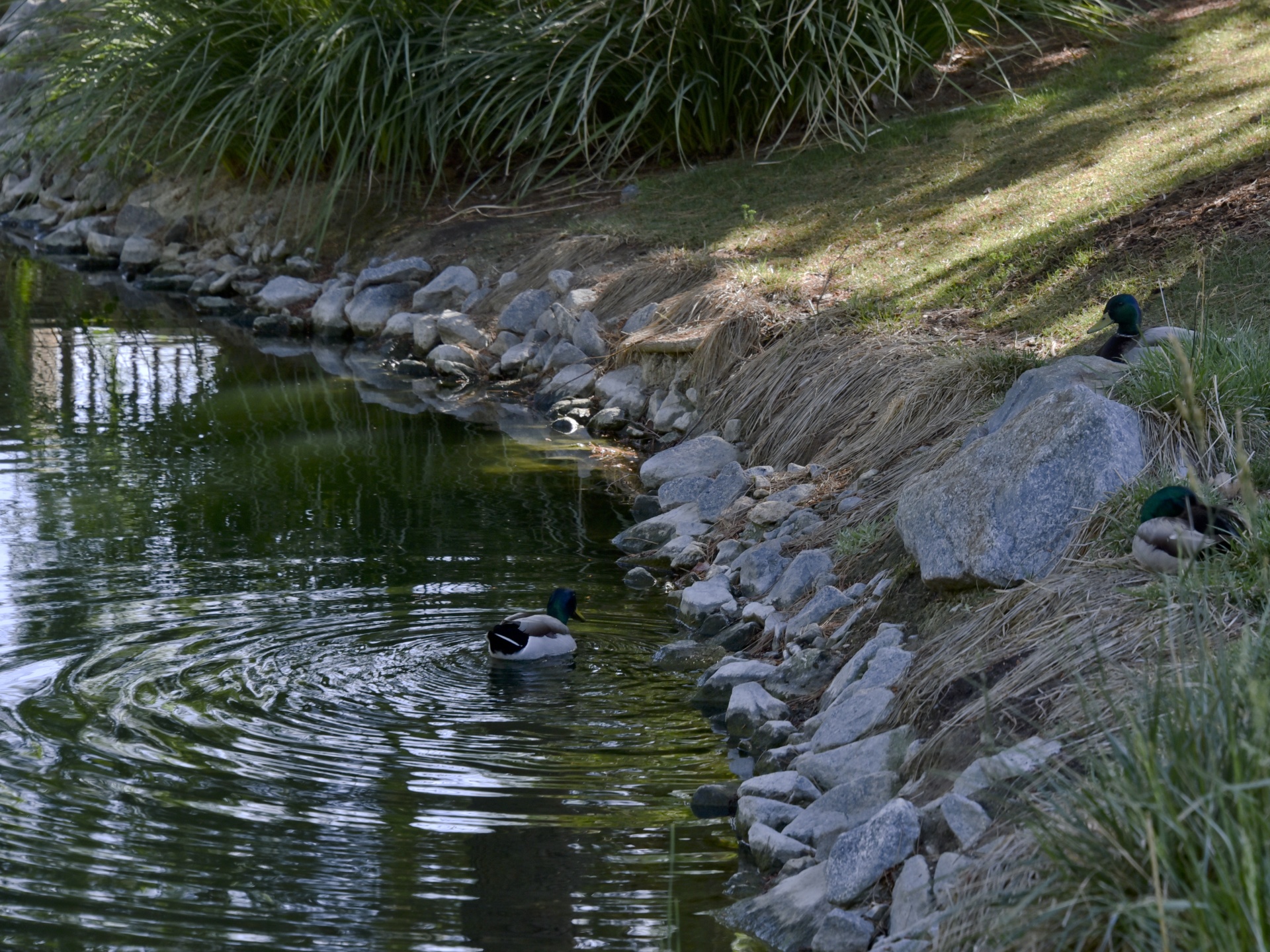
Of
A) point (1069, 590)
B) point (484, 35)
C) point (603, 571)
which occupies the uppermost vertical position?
point (484, 35)

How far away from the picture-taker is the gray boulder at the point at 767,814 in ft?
11.5

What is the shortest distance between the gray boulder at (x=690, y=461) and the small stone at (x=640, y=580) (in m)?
0.93

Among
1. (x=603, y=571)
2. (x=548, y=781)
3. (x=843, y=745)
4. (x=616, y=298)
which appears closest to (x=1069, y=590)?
(x=843, y=745)

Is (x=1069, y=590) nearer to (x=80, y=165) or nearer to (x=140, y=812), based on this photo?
(x=140, y=812)

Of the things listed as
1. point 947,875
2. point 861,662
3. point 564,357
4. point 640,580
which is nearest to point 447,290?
point 564,357

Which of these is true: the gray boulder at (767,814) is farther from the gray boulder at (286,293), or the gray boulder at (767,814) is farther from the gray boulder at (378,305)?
the gray boulder at (286,293)

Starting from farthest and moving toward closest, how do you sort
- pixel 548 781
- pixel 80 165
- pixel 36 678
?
pixel 80 165, pixel 36 678, pixel 548 781

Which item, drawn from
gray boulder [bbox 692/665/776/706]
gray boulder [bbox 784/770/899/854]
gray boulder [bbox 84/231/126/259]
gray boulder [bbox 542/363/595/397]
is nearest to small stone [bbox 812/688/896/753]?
gray boulder [bbox 784/770/899/854]

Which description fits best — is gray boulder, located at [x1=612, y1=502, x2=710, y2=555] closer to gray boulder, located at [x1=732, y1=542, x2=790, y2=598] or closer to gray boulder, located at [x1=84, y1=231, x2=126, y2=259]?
gray boulder, located at [x1=732, y1=542, x2=790, y2=598]

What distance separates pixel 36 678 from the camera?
4434 millimetres

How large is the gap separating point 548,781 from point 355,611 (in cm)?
152

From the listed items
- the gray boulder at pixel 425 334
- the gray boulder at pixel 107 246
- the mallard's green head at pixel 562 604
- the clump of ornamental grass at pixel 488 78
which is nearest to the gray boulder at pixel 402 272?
the gray boulder at pixel 425 334

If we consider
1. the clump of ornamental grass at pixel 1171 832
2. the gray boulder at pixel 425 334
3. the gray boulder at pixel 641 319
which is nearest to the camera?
the clump of ornamental grass at pixel 1171 832

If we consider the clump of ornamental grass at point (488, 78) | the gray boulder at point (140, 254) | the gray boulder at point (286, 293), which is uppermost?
the clump of ornamental grass at point (488, 78)
